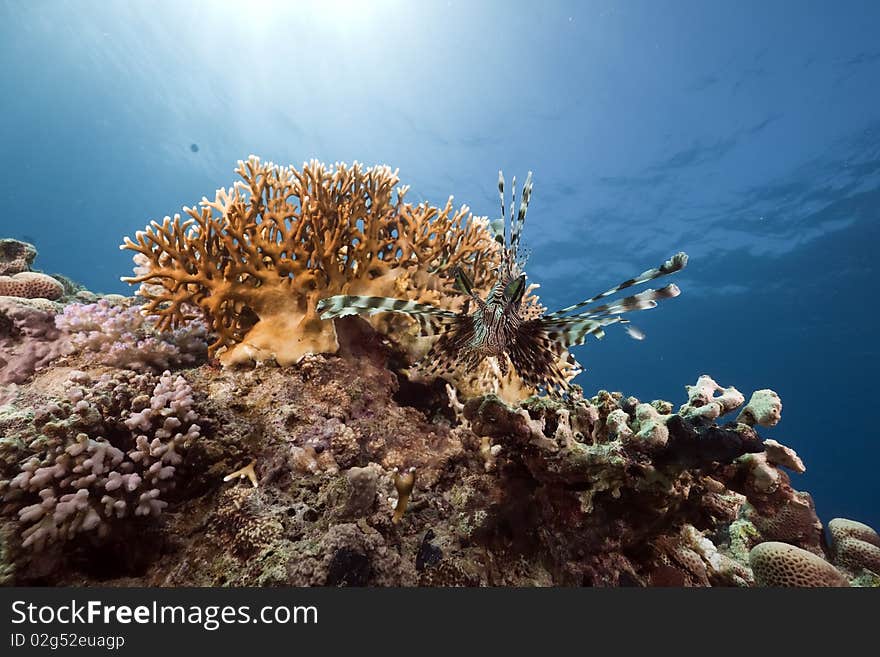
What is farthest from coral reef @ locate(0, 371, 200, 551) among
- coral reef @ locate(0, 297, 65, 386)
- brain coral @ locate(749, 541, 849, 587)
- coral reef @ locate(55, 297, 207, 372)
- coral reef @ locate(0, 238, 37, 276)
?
coral reef @ locate(0, 238, 37, 276)

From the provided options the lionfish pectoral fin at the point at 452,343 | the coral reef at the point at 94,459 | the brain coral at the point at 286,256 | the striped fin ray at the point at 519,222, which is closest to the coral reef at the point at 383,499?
the coral reef at the point at 94,459

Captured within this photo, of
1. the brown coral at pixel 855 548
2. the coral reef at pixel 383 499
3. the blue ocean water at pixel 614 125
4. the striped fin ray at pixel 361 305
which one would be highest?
the blue ocean water at pixel 614 125

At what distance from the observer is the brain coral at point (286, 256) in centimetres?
307

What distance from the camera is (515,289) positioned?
235 centimetres

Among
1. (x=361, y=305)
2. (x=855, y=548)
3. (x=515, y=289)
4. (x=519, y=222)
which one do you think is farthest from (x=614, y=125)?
(x=361, y=305)

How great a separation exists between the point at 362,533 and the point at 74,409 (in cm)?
176

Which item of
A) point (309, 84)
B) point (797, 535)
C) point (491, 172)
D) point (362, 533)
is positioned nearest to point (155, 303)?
point (362, 533)

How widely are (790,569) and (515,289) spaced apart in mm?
2142

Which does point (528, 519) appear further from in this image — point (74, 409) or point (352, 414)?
point (74, 409)

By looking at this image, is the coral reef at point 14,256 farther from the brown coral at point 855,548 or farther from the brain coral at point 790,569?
the brown coral at point 855,548

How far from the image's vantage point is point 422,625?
1.58 meters

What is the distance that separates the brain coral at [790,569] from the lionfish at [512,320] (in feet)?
4.60

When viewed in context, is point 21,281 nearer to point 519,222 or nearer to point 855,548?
point 519,222

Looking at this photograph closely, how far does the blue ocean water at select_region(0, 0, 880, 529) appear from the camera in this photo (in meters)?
27.8
